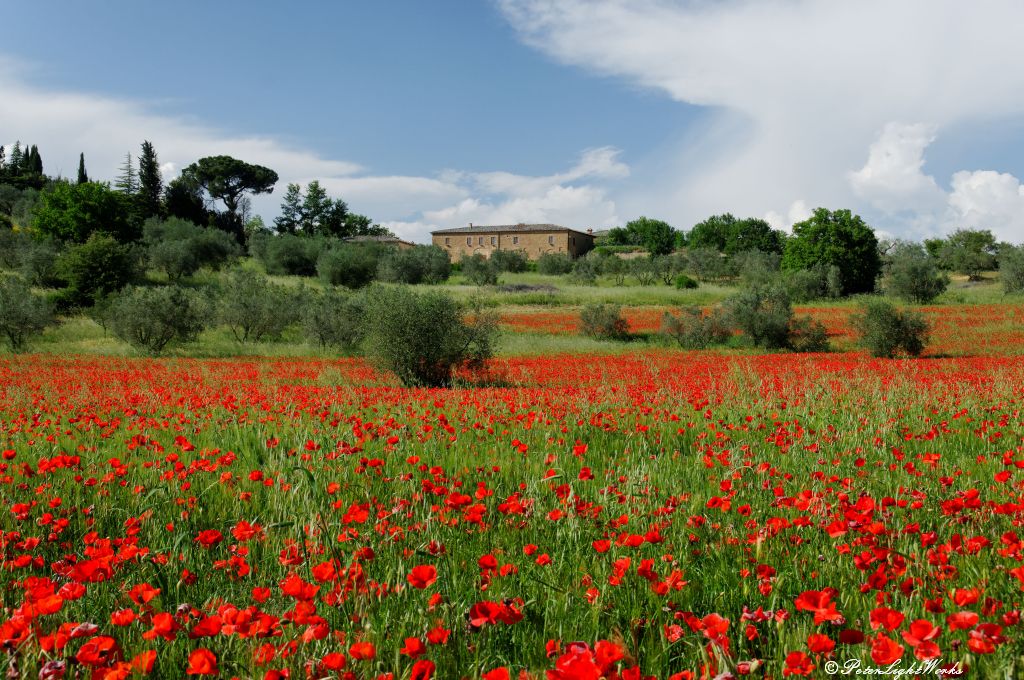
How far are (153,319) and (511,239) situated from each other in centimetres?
8394

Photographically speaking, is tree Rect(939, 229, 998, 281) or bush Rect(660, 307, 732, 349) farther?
tree Rect(939, 229, 998, 281)

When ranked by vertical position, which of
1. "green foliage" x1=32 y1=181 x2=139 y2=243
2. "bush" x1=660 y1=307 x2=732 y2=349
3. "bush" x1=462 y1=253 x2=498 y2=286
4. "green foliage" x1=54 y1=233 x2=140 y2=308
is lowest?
"bush" x1=660 y1=307 x2=732 y2=349

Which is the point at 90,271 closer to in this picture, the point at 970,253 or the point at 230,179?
the point at 230,179

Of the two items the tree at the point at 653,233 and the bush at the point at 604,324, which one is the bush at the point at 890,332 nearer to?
the bush at the point at 604,324

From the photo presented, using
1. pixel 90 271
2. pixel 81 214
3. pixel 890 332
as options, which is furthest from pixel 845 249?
pixel 81 214

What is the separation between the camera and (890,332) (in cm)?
2523

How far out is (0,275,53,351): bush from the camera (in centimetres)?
2759

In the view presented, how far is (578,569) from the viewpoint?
255 cm

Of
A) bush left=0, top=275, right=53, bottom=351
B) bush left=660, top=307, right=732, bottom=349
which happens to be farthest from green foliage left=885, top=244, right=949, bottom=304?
bush left=0, top=275, right=53, bottom=351

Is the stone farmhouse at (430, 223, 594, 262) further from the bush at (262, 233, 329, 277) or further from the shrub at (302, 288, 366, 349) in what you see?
the shrub at (302, 288, 366, 349)

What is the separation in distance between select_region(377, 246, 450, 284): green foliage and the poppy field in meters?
57.5

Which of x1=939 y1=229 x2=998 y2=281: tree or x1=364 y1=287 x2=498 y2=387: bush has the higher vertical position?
x1=939 y1=229 x2=998 y2=281: tree

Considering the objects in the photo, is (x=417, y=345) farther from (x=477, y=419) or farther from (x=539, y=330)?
(x=539, y=330)

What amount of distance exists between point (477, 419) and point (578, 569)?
12.8ft
